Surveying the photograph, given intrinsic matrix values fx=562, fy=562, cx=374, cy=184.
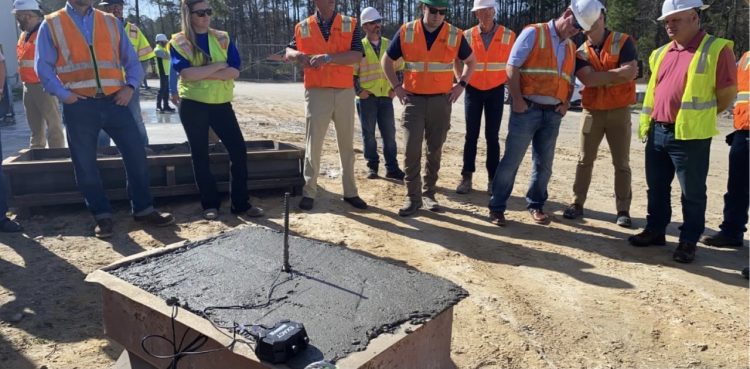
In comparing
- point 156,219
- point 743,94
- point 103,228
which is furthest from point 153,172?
point 743,94

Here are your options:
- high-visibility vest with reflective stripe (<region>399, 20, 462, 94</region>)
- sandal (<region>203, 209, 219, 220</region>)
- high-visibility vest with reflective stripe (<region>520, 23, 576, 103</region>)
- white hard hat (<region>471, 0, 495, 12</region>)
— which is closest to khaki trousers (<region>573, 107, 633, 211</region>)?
high-visibility vest with reflective stripe (<region>520, 23, 576, 103</region>)

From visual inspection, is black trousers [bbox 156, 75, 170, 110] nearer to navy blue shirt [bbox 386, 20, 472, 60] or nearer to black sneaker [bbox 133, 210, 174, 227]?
black sneaker [bbox 133, 210, 174, 227]

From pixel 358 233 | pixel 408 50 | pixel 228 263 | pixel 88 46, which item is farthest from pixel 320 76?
pixel 228 263

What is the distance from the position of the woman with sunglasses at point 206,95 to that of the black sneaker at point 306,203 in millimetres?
431

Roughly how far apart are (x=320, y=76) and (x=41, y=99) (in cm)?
373

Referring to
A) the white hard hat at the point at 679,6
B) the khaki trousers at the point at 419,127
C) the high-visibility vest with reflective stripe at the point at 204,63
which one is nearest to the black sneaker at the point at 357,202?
the khaki trousers at the point at 419,127

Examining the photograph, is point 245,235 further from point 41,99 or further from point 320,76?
point 41,99

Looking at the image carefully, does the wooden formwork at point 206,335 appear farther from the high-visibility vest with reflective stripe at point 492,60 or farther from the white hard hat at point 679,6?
the high-visibility vest with reflective stripe at point 492,60

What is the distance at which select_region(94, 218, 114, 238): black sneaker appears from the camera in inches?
183

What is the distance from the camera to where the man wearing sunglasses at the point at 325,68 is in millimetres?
5188

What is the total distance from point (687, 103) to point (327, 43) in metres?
3.03

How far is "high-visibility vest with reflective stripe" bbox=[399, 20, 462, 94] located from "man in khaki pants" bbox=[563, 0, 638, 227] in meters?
1.12

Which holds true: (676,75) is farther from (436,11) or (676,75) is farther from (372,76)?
(372,76)

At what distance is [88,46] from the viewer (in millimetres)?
4520
